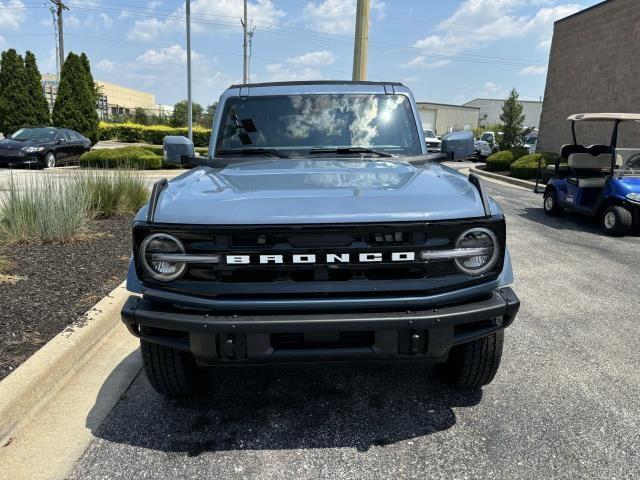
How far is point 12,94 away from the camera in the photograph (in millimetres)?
24312

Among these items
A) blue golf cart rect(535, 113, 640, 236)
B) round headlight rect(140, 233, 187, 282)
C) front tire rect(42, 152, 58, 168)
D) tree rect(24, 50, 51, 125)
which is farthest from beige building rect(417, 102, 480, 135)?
round headlight rect(140, 233, 187, 282)

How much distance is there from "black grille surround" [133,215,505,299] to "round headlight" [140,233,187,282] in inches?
1.1

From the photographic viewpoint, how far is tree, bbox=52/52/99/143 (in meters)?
24.3

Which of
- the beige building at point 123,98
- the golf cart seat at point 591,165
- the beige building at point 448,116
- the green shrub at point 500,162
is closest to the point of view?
the golf cart seat at point 591,165

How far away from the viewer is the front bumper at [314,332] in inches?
88.9

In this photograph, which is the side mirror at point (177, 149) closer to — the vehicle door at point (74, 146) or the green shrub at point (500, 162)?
the vehicle door at point (74, 146)

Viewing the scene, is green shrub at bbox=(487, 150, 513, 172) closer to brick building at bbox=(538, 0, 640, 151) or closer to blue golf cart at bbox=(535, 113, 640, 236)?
brick building at bbox=(538, 0, 640, 151)

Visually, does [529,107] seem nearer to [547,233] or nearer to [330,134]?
[547,233]

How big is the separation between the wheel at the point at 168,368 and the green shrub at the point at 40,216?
3.92 m

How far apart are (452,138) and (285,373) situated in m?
2.22

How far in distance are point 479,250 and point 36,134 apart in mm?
17982

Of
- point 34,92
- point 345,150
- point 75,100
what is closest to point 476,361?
point 345,150

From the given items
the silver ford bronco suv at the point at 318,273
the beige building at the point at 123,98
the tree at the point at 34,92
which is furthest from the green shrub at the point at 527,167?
the beige building at the point at 123,98

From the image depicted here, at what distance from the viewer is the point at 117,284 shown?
4.74 m
